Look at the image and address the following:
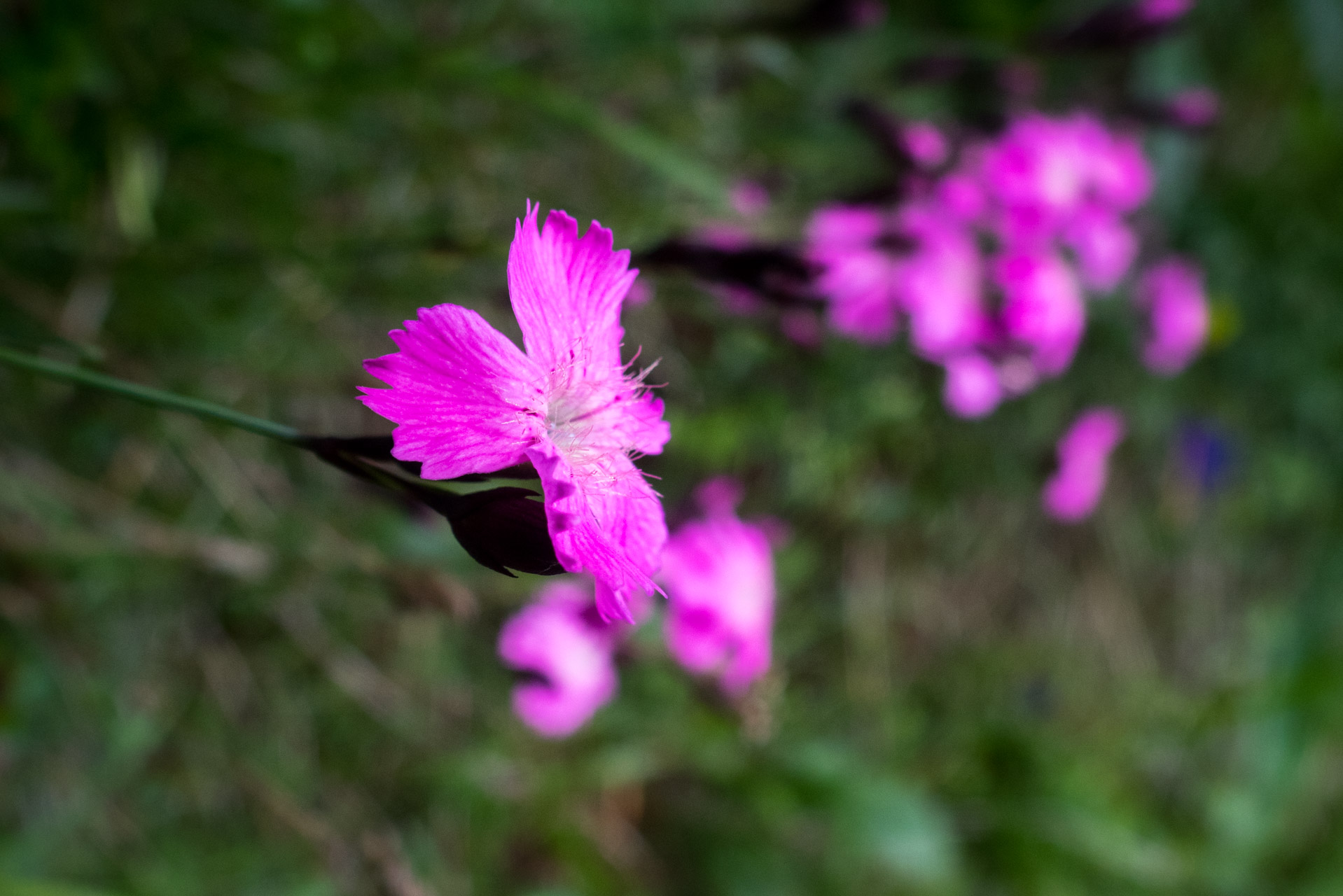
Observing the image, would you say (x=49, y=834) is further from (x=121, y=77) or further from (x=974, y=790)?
(x=974, y=790)

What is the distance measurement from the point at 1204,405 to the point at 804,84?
5.49ft

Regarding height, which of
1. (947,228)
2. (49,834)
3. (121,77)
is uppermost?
(947,228)

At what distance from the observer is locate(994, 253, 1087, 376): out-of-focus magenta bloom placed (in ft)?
5.48

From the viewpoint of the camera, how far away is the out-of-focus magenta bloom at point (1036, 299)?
1.67m

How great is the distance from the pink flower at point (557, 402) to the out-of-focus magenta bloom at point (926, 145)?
89cm

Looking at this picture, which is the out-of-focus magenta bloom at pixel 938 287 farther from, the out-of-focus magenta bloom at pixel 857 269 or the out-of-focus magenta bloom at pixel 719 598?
the out-of-focus magenta bloom at pixel 719 598

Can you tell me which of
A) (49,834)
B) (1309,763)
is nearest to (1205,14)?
(1309,763)

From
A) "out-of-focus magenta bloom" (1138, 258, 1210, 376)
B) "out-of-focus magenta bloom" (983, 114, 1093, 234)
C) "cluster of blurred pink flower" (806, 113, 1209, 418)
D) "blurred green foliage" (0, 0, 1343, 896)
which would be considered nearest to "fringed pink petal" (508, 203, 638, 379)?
"blurred green foliage" (0, 0, 1343, 896)

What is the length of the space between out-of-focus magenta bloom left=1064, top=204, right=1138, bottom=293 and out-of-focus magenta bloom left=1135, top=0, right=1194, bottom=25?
45cm

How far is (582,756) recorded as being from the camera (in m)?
1.88

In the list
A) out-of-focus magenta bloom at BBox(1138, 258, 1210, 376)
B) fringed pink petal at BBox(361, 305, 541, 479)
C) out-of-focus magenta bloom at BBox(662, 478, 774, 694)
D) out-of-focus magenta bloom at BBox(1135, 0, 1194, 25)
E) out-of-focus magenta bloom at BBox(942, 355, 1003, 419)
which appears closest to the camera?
fringed pink petal at BBox(361, 305, 541, 479)

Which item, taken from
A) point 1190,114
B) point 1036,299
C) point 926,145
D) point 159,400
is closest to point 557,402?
point 159,400

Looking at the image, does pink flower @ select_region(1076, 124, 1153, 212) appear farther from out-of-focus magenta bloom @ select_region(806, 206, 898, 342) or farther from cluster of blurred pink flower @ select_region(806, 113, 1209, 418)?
out-of-focus magenta bloom @ select_region(806, 206, 898, 342)

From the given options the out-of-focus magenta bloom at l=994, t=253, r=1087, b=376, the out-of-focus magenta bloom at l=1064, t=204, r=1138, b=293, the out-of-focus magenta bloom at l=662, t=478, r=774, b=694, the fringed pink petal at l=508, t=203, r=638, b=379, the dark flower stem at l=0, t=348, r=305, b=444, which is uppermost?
the out-of-focus magenta bloom at l=1064, t=204, r=1138, b=293
